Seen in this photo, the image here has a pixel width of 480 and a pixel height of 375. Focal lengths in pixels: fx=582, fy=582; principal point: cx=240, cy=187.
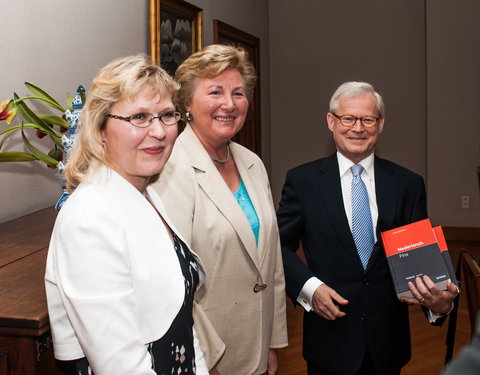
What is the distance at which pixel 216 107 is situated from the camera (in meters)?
2.08

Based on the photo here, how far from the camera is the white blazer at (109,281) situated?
122 centimetres

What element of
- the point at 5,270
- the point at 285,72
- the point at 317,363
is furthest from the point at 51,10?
the point at 285,72

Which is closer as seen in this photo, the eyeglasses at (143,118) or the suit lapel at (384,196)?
the eyeglasses at (143,118)

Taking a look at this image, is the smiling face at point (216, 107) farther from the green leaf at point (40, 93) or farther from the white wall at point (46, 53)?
the white wall at point (46, 53)

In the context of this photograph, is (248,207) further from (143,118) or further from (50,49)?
(50,49)

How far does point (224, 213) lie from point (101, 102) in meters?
0.71

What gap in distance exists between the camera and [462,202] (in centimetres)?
744

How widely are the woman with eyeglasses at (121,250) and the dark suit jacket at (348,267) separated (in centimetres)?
79

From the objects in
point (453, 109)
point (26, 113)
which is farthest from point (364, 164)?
point (453, 109)

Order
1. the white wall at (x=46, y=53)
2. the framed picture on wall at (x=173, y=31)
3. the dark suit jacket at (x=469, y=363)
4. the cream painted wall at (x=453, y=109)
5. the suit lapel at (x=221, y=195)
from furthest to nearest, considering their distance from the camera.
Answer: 1. the cream painted wall at (x=453, y=109)
2. the framed picture on wall at (x=173, y=31)
3. the white wall at (x=46, y=53)
4. the suit lapel at (x=221, y=195)
5. the dark suit jacket at (x=469, y=363)

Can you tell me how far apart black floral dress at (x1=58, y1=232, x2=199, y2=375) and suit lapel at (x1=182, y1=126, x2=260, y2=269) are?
1.51 feet

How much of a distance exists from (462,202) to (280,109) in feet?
8.99

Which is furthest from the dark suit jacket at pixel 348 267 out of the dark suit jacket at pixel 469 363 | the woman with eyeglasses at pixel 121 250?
the dark suit jacket at pixel 469 363

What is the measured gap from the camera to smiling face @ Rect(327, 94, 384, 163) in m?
2.18
